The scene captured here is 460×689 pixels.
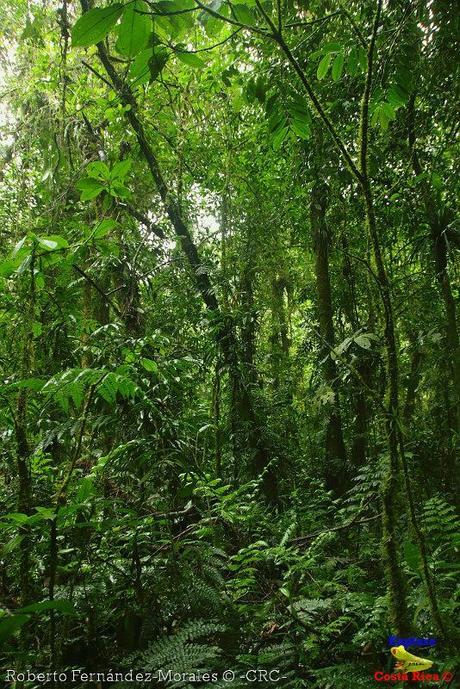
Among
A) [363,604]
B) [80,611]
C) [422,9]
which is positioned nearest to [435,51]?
[422,9]

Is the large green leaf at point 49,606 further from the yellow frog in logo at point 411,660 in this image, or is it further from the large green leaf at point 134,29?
the large green leaf at point 134,29

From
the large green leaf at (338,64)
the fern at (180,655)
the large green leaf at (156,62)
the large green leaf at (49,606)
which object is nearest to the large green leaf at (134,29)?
the large green leaf at (156,62)

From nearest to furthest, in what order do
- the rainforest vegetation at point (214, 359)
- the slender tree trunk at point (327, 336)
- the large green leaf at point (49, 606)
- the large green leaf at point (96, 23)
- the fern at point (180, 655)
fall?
the large green leaf at point (96, 23) → the large green leaf at point (49, 606) → the rainforest vegetation at point (214, 359) → the fern at point (180, 655) → the slender tree trunk at point (327, 336)

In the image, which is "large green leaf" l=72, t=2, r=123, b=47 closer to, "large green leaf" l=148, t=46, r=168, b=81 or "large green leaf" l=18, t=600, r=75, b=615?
"large green leaf" l=148, t=46, r=168, b=81

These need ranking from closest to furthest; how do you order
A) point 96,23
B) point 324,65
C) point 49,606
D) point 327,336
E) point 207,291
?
point 96,23
point 49,606
point 324,65
point 207,291
point 327,336

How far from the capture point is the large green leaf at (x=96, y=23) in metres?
0.85

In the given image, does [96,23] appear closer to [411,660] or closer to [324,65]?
[324,65]

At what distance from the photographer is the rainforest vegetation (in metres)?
1.44

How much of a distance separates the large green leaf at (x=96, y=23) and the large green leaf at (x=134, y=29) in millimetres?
29

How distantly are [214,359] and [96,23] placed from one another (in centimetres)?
367

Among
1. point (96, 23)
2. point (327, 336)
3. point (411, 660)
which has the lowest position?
point (411, 660)

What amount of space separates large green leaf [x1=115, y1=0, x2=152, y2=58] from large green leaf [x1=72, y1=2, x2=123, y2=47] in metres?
0.03

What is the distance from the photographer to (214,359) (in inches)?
175

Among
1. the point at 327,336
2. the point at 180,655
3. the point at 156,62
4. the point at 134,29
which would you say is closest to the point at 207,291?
the point at 327,336
